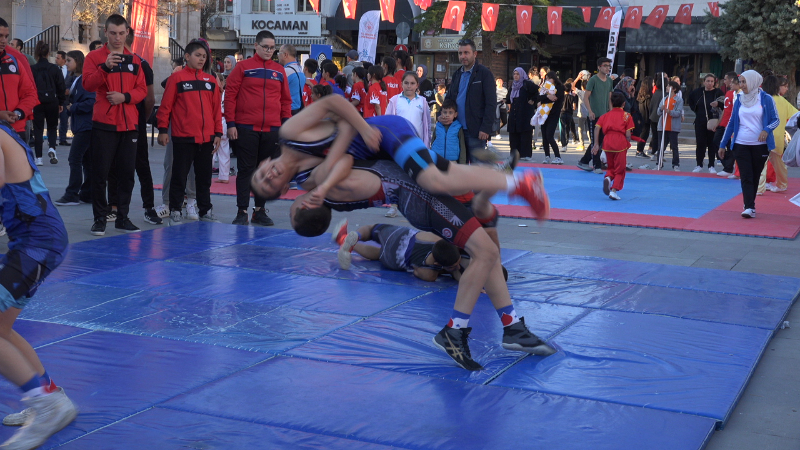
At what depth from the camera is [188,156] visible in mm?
8477

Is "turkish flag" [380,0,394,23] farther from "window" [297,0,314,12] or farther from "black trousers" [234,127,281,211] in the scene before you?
"window" [297,0,314,12]

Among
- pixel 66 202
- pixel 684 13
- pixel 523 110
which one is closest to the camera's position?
pixel 66 202

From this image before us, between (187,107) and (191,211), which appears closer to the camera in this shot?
(187,107)

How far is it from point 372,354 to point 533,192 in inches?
49.0

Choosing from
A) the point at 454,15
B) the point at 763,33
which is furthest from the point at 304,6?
the point at 763,33

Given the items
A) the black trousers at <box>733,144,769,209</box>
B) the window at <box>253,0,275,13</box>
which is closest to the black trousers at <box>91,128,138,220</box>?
the black trousers at <box>733,144,769,209</box>

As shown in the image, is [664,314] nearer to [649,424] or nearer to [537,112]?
[649,424]

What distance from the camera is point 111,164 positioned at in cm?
835

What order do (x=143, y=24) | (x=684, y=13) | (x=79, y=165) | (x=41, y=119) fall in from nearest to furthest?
(x=79, y=165)
(x=143, y=24)
(x=41, y=119)
(x=684, y=13)

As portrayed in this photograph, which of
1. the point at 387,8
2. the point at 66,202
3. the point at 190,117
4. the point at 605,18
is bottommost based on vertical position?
the point at 66,202

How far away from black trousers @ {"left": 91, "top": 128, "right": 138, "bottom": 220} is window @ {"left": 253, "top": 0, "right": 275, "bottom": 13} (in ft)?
116

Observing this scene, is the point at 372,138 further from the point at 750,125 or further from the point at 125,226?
the point at 750,125

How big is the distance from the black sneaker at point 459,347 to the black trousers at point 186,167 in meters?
4.87

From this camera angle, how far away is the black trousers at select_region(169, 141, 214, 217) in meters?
8.46
